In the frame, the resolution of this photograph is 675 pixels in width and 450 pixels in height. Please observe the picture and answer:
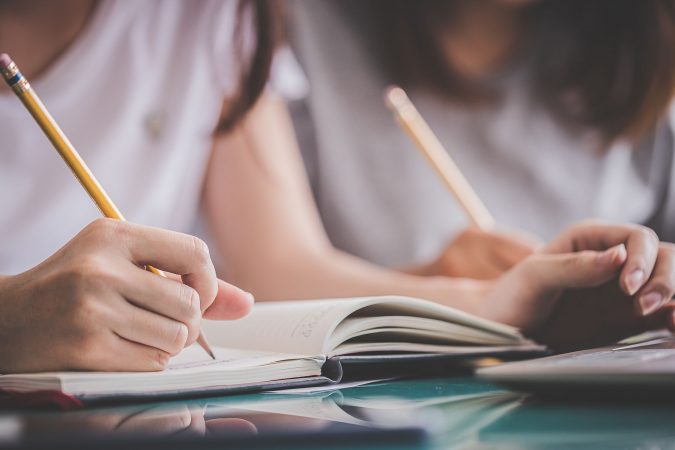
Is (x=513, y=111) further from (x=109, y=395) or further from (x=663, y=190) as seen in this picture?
(x=109, y=395)

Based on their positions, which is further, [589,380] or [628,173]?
[628,173]

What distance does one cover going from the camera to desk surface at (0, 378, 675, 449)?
26 cm

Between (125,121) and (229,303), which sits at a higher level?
(125,121)

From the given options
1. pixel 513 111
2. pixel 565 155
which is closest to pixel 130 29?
pixel 513 111

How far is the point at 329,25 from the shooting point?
4.18 feet

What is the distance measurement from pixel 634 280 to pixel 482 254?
389 millimetres

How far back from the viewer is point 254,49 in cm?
86

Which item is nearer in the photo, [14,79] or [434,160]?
[14,79]

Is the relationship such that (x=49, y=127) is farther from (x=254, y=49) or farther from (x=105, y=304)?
(x=254, y=49)

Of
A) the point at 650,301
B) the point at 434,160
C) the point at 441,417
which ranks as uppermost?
the point at 434,160

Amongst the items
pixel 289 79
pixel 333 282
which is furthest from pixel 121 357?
pixel 289 79

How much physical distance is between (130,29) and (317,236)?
1.13 feet

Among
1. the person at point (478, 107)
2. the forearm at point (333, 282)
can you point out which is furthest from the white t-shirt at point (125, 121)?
the person at point (478, 107)

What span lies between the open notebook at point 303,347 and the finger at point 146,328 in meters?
0.02
